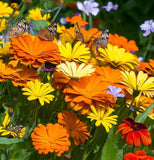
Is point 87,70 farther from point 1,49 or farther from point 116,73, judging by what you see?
point 1,49

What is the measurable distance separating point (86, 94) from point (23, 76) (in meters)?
0.17

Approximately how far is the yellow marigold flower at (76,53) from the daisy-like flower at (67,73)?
0.07 metres

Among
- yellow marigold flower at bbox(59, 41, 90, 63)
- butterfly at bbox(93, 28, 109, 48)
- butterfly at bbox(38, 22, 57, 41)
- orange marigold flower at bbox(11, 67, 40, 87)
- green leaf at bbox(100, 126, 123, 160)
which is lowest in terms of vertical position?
green leaf at bbox(100, 126, 123, 160)

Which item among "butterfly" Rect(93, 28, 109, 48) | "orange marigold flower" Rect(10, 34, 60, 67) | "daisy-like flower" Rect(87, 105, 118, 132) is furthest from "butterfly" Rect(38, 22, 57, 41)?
"daisy-like flower" Rect(87, 105, 118, 132)

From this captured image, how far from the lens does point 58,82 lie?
0.92 meters

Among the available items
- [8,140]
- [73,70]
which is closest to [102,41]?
[73,70]

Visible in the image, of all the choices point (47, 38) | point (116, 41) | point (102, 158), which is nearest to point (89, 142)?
point (102, 158)

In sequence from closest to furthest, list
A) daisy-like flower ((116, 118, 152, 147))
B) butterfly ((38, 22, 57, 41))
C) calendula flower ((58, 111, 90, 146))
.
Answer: daisy-like flower ((116, 118, 152, 147)) < calendula flower ((58, 111, 90, 146)) < butterfly ((38, 22, 57, 41))

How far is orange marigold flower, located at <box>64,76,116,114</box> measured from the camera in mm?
854

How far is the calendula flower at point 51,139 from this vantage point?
79 centimetres

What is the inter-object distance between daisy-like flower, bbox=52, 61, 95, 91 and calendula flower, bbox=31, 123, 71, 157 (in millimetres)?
121

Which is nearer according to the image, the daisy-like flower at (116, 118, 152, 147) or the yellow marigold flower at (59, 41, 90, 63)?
the daisy-like flower at (116, 118, 152, 147)

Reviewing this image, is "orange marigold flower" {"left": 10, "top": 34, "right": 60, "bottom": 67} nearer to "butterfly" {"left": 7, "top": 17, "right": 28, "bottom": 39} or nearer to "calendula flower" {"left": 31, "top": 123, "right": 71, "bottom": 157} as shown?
"butterfly" {"left": 7, "top": 17, "right": 28, "bottom": 39}

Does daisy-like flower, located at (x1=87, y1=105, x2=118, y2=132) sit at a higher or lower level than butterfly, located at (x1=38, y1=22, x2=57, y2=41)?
lower
